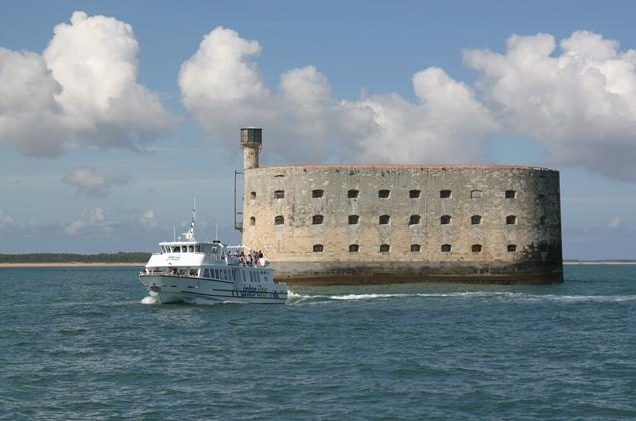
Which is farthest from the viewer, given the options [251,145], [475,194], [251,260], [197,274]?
[251,145]

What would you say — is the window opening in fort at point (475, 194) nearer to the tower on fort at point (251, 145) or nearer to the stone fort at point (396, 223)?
the stone fort at point (396, 223)

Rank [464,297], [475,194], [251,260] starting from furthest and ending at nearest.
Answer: [475,194]
[464,297]
[251,260]

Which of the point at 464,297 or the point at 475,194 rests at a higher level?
the point at 475,194

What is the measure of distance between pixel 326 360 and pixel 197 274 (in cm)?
1474

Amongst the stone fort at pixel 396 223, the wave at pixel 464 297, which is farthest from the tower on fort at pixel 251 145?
the wave at pixel 464 297

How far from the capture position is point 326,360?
2398 cm

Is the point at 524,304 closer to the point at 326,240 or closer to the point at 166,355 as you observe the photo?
the point at 326,240

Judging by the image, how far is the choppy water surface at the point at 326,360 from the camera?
60.9 feet

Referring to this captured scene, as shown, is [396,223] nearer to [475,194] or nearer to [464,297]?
[475,194]

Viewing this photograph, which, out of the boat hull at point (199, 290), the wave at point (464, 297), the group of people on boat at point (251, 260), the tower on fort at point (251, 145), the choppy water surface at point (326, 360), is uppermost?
the tower on fort at point (251, 145)

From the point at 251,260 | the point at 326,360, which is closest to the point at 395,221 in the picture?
the point at 251,260

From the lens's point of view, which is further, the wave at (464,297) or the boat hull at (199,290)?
the wave at (464,297)

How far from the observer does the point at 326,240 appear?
160ft

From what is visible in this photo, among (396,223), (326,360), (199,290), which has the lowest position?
(326,360)
